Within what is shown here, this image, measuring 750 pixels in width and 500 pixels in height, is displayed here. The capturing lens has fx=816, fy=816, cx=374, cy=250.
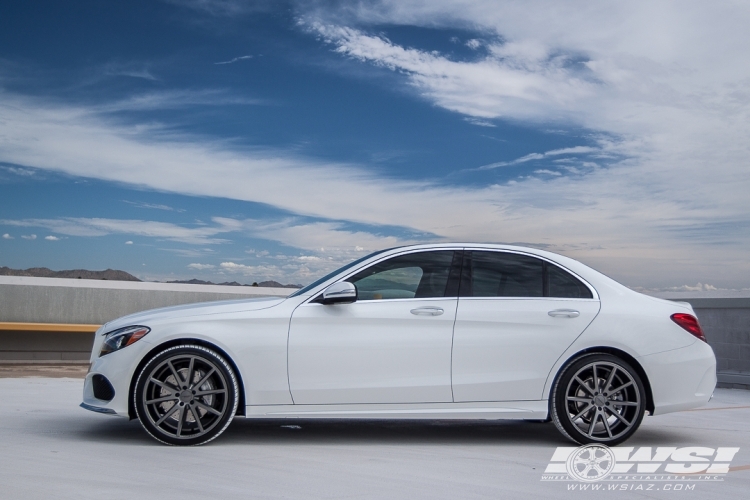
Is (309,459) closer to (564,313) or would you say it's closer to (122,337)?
(122,337)

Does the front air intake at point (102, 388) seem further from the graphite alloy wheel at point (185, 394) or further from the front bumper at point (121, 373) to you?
the graphite alloy wheel at point (185, 394)

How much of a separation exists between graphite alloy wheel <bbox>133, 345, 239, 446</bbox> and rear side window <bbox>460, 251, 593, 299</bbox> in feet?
6.49

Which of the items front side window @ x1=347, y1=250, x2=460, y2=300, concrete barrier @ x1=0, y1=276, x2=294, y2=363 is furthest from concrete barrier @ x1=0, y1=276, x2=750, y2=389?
front side window @ x1=347, y1=250, x2=460, y2=300

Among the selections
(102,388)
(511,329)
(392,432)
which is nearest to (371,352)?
(511,329)

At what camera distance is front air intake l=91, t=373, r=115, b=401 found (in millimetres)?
6055

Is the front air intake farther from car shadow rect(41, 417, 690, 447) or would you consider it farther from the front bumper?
car shadow rect(41, 417, 690, 447)

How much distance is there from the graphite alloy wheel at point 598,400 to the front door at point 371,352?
35.0 inches

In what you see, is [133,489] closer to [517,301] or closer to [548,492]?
[548,492]

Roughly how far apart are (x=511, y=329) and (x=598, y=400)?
848mm

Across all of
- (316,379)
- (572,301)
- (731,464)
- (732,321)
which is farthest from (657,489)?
(732,321)

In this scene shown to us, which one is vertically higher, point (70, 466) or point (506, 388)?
point (506, 388)

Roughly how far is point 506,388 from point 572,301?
871mm

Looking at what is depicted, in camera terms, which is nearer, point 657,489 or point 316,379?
point 657,489

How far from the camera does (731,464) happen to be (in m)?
5.89
